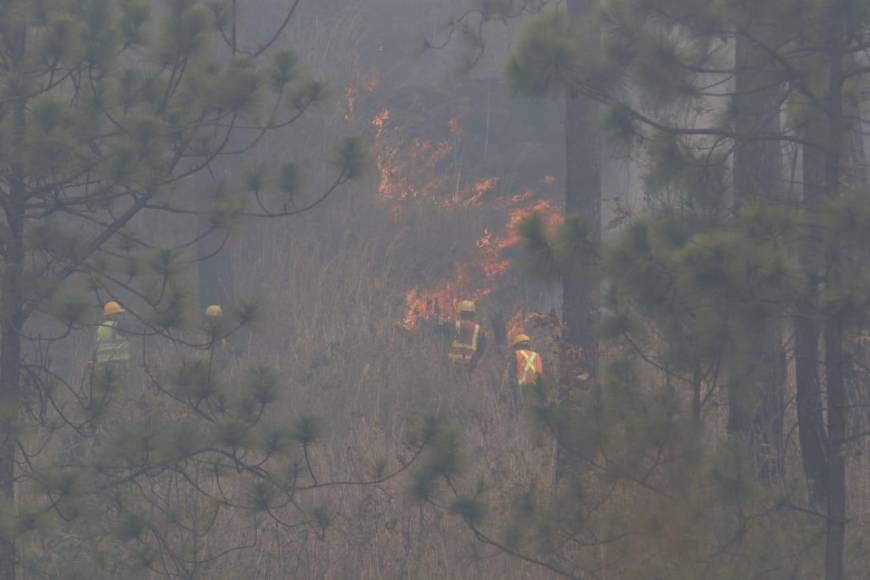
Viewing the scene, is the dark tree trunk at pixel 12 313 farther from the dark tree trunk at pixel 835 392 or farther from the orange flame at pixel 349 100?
the orange flame at pixel 349 100

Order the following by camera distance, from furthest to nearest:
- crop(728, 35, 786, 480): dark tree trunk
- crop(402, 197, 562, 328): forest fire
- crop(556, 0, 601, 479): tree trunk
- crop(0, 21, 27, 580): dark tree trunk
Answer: crop(402, 197, 562, 328): forest fire < crop(556, 0, 601, 479): tree trunk < crop(0, 21, 27, 580): dark tree trunk < crop(728, 35, 786, 480): dark tree trunk

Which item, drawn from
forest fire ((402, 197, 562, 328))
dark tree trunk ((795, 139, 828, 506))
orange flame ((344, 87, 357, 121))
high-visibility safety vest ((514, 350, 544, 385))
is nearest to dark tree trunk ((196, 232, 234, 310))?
forest fire ((402, 197, 562, 328))

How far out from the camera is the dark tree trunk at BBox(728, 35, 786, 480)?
4.37m

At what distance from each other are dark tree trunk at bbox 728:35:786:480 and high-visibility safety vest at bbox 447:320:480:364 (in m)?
5.47

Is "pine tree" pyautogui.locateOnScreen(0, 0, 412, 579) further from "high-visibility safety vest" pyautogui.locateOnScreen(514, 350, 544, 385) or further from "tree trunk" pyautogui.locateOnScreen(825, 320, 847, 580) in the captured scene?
"high-visibility safety vest" pyautogui.locateOnScreen(514, 350, 544, 385)

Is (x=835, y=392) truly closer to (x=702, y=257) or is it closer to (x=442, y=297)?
(x=702, y=257)

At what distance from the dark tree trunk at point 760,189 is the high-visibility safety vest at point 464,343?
5.47 m

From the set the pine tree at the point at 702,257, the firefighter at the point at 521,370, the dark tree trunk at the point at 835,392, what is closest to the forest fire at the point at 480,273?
the firefighter at the point at 521,370

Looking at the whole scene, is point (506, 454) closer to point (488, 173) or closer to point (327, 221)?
point (327, 221)

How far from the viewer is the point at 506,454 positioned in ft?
24.8

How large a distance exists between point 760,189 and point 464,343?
7.31 metres

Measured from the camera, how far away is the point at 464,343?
12.0 metres

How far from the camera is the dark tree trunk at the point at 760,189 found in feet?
14.3

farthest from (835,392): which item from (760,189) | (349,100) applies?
(349,100)
